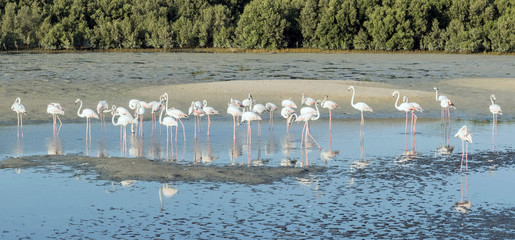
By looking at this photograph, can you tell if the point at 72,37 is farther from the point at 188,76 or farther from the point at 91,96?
the point at 91,96

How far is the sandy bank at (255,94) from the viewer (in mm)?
26125

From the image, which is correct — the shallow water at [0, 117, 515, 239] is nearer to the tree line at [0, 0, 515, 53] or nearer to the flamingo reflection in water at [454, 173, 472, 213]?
the flamingo reflection in water at [454, 173, 472, 213]

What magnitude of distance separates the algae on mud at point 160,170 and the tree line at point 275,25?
7624 cm

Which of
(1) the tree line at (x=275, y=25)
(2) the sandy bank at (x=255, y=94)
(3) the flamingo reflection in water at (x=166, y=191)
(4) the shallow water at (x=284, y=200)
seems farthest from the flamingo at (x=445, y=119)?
(1) the tree line at (x=275, y=25)

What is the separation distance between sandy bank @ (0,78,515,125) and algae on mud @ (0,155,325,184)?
7885 millimetres

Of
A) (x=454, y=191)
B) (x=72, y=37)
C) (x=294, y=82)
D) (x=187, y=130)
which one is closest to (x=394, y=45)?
(x=72, y=37)

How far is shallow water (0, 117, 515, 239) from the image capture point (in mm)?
10117

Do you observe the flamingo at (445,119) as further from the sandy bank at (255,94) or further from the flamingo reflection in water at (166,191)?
the flamingo reflection in water at (166,191)

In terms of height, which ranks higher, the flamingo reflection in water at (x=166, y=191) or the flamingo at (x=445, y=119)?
the flamingo at (x=445, y=119)

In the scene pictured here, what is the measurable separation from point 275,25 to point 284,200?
8780cm

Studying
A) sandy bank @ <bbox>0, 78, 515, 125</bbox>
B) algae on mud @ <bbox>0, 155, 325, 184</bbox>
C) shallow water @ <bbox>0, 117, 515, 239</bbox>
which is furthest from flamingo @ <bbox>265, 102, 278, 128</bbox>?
algae on mud @ <bbox>0, 155, 325, 184</bbox>

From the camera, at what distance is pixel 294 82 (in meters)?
35.9

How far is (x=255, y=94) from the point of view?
100ft

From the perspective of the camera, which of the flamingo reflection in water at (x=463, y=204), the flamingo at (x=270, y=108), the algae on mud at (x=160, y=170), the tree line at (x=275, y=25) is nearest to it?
the flamingo reflection in water at (x=463, y=204)
